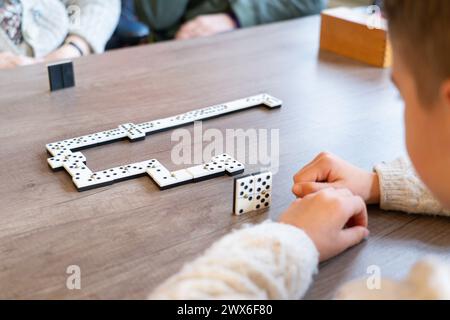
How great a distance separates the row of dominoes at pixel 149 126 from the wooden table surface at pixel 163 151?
0.02 m

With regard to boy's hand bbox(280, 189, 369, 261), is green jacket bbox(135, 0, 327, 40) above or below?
above

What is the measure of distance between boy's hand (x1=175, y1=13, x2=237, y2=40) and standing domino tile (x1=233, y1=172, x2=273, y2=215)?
1.49 metres

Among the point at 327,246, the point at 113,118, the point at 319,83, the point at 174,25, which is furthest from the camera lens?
the point at 174,25

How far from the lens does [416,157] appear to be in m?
0.66

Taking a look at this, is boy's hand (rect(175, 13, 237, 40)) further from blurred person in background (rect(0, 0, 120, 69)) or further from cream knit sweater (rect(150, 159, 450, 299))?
cream knit sweater (rect(150, 159, 450, 299))

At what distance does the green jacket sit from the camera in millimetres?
2244

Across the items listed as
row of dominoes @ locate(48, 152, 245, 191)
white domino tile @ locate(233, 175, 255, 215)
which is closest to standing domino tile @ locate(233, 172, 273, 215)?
white domino tile @ locate(233, 175, 255, 215)

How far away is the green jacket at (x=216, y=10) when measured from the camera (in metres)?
2.24

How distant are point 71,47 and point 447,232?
1489 mm

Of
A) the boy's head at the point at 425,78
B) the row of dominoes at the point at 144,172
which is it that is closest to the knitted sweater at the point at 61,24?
the row of dominoes at the point at 144,172

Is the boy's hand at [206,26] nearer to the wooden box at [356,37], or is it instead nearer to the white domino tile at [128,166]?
the wooden box at [356,37]

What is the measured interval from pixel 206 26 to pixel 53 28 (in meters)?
0.61
